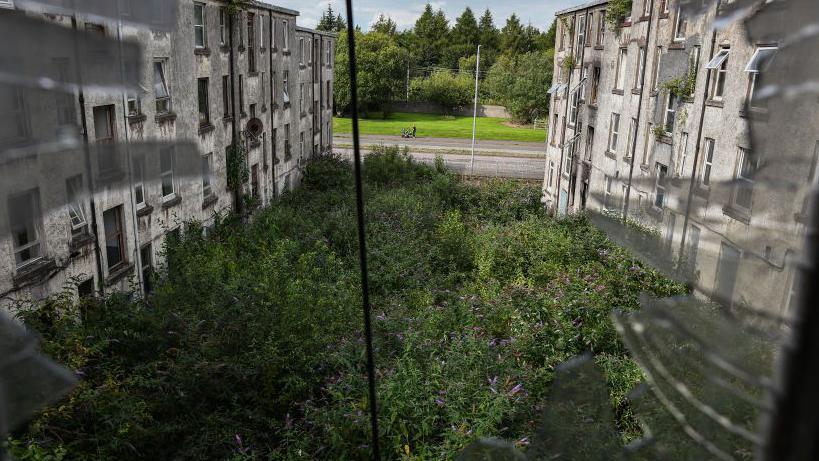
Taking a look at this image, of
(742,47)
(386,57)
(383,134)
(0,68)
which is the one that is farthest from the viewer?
(386,57)

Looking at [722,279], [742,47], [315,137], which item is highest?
[742,47]

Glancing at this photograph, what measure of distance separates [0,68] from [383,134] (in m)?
46.7

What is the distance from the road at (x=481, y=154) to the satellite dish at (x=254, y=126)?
12.2m


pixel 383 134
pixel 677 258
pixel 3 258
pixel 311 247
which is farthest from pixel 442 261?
pixel 383 134

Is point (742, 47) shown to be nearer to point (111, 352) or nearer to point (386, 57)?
point (111, 352)

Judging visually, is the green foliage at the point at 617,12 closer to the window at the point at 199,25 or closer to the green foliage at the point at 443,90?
the window at the point at 199,25

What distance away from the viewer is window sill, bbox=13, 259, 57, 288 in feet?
30.0

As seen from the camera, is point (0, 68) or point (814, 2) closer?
point (814, 2)

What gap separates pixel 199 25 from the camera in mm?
16344

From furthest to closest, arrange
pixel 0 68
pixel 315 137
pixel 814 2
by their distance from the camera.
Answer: pixel 315 137
pixel 0 68
pixel 814 2

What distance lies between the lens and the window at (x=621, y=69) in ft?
62.7

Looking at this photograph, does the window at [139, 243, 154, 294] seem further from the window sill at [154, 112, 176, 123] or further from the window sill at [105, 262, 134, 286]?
the window sill at [154, 112, 176, 123]

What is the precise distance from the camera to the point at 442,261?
17.5 meters

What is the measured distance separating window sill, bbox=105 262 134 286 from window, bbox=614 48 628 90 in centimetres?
1538
